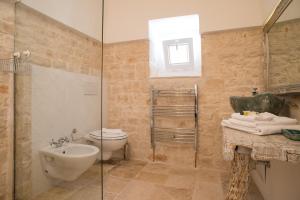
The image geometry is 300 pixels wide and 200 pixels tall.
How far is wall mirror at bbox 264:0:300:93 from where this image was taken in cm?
123

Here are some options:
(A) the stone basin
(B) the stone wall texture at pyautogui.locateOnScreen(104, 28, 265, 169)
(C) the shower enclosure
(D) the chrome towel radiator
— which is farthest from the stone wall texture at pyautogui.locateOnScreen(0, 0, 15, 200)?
(A) the stone basin

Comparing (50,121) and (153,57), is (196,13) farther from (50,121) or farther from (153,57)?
(50,121)

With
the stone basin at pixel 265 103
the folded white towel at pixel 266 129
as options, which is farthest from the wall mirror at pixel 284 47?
the folded white towel at pixel 266 129

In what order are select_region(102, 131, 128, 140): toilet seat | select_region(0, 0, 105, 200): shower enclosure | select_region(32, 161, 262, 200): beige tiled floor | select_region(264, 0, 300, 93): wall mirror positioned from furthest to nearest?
select_region(102, 131, 128, 140): toilet seat → select_region(32, 161, 262, 200): beige tiled floor → select_region(0, 0, 105, 200): shower enclosure → select_region(264, 0, 300, 93): wall mirror

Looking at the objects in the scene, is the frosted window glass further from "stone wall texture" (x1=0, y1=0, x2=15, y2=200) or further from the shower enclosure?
"stone wall texture" (x1=0, y1=0, x2=15, y2=200)

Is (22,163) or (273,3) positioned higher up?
(273,3)

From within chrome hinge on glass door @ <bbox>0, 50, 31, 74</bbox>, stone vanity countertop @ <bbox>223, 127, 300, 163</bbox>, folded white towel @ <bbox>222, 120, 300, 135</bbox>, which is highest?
chrome hinge on glass door @ <bbox>0, 50, 31, 74</bbox>

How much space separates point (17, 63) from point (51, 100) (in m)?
0.41

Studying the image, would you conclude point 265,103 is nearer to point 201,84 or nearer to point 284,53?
point 284,53

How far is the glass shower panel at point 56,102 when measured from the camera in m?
1.51

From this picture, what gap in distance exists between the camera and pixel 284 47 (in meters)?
1.47

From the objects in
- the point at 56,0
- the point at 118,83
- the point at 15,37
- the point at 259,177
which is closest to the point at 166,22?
the point at 118,83

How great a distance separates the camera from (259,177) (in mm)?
1682

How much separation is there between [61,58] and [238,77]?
206 centimetres
